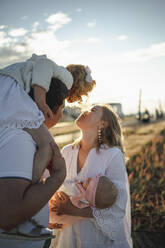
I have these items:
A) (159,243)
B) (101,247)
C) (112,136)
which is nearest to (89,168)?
(112,136)

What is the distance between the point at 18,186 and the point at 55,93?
2.54ft

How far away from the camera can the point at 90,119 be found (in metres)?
2.81

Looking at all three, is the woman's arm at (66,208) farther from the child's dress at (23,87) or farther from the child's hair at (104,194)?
the child's dress at (23,87)

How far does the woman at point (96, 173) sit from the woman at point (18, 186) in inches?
46.1

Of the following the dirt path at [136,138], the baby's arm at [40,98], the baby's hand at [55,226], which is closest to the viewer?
the baby's arm at [40,98]

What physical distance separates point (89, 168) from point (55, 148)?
4.24ft

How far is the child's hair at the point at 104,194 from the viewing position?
6.99 ft

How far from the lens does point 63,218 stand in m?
2.39

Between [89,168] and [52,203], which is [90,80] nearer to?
[89,168]

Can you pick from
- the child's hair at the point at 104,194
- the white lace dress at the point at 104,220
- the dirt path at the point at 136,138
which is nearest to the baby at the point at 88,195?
the child's hair at the point at 104,194

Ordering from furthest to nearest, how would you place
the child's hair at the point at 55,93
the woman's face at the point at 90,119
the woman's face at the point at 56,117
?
the woman's face at the point at 90,119
the woman's face at the point at 56,117
the child's hair at the point at 55,93

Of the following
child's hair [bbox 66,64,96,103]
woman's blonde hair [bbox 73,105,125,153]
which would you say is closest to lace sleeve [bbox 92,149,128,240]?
woman's blonde hair [bbox 73,105,125,153]

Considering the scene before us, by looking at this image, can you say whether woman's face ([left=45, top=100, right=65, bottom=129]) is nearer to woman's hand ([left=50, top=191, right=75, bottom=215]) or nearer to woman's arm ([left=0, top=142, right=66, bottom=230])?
woman's arm ([left=0, top=142, right=66, bottom=230])

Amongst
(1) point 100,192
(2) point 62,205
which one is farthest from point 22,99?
(2) point 62,205
